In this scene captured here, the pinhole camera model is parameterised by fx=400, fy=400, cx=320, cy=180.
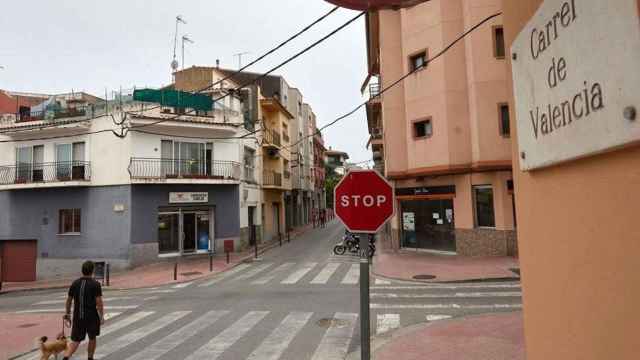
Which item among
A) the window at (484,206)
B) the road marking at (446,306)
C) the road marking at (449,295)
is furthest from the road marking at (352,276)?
the window at (484,206)

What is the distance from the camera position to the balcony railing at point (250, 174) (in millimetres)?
27003

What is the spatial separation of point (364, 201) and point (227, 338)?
18.7ft

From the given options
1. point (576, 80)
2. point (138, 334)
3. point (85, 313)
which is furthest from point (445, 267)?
point (576, 80)

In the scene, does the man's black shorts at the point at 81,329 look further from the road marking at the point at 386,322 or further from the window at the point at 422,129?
the window at the point at 422,129

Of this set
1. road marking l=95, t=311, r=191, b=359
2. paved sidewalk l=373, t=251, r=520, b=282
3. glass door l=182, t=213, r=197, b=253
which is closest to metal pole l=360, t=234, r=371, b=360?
road marking l=95, t=311, r=191, b=359

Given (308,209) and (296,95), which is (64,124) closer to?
(296,95)

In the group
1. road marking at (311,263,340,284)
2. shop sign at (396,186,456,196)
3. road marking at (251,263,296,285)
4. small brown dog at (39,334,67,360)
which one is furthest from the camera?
shop sign at (396,186,456,196)

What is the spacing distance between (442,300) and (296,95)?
128ft

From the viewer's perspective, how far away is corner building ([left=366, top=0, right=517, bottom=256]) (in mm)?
17875

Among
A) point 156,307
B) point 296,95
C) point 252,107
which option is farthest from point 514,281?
Answer: point 296,95

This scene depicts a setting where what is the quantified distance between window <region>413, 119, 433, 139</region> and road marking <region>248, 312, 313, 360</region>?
1292 centimetres

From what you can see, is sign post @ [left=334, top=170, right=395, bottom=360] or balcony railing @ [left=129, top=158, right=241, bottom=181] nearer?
sign post @ [left=334, top=170, right=395, bottom=360]

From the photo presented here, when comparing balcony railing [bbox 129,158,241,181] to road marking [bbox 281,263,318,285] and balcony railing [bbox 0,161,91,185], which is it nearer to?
balcony railing [bbox 0,161,91,185]

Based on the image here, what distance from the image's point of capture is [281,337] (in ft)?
26.4
